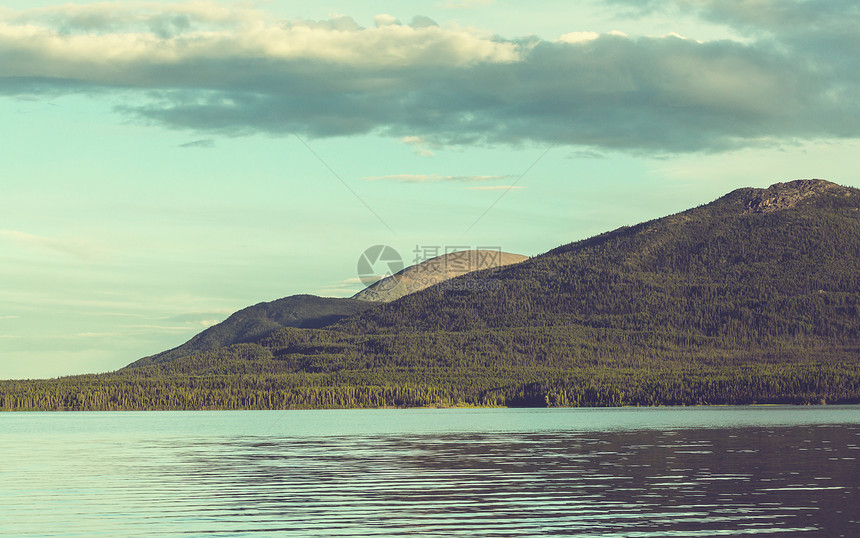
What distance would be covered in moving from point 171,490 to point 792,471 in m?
38.9

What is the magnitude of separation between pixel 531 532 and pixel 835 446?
56287 mm

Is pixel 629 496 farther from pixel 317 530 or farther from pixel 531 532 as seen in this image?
pixel 317 530

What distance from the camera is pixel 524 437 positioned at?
119 metres

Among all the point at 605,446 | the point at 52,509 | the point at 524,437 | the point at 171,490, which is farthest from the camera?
the point at 524,437

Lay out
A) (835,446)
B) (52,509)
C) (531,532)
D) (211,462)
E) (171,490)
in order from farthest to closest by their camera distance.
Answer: (835,446) → (211,462) → (171,490) → (52,509) → (531,532)

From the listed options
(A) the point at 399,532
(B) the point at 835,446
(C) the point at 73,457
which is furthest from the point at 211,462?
(B) the point at 835,446

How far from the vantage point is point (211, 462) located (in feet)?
268

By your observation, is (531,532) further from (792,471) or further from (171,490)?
(792,471)

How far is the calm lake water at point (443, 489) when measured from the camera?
43656 millimetres

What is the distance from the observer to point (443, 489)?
5816 centimetres

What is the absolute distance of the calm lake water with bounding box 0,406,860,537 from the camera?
4366 centimetres

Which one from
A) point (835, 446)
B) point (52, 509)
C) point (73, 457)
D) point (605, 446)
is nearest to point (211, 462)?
point (73, 457)

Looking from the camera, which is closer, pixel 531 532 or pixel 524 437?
pixel 531 532

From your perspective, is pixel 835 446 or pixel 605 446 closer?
pixel 835 446
